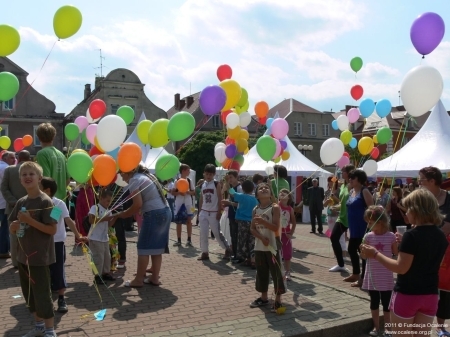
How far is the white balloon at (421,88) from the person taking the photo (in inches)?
197

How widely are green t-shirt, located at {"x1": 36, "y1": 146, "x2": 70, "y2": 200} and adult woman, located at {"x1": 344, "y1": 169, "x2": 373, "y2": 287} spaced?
4276 millimetres

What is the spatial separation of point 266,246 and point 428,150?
774 cm

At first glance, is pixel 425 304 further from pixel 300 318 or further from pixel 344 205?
pixel 344 205

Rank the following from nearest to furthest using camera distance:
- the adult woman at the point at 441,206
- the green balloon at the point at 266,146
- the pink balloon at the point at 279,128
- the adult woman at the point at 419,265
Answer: the adult woman at the point at 419,265 → the adult woman at the point at 441,206 → the green balloon at the point at 266,146 → the pink balloon at the point at 279,128

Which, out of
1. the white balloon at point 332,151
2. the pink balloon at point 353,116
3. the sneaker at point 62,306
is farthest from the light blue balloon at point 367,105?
the sneaker at point 62,306

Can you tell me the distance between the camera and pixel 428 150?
1124 centimetres

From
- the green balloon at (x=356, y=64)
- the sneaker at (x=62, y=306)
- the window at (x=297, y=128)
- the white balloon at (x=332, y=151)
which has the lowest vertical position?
the sneaker at (x=62, y=306)

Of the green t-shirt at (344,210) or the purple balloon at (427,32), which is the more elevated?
the purple balloon at (427,32)

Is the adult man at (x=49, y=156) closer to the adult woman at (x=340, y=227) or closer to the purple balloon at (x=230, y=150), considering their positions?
the purple balloon at (x=230, y=150)

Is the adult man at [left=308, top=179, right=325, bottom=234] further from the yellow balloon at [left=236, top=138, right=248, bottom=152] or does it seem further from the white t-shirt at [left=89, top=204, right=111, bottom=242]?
the white t-shirt at [left=89, top=204, right=111, bottom=242]

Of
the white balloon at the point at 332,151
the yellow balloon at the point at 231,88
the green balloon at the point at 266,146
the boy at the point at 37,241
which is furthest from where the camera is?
the white balloon at the point at 332,151

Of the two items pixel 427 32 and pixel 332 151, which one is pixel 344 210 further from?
pixel 427 32

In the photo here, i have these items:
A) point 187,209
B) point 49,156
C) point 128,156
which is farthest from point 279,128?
point 49,156

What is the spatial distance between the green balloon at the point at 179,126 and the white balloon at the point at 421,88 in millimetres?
2745
